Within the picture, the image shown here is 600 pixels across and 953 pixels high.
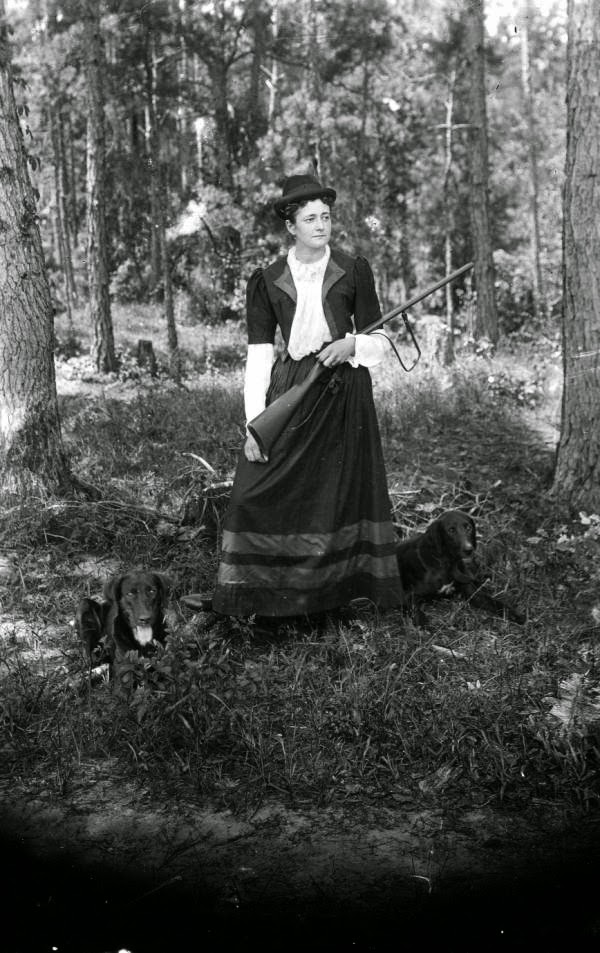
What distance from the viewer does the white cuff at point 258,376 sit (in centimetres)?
461

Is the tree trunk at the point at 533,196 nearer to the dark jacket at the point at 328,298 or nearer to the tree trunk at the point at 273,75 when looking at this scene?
the tree trunk at the point at 273,75

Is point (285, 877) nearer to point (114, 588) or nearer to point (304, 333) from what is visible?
point (114, 588)

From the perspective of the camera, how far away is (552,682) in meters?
4.27

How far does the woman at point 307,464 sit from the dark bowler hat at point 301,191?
0.31ft

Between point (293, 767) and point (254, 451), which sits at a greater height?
point (254, 451)

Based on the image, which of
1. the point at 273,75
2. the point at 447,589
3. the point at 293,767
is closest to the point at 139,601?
the point at 293,767

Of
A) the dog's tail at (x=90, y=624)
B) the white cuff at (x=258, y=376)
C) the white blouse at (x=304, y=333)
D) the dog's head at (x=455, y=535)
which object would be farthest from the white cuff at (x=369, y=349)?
the dog's tail at (x=90, y=624)

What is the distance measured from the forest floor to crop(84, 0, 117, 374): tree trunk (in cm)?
886

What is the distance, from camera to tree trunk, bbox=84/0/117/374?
14.4 metres

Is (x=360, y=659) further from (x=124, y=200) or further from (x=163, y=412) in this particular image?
(x=124, y=200)

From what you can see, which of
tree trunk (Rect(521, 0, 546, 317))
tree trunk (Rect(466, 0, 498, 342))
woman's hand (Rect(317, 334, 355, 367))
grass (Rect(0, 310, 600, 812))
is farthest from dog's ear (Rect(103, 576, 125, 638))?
tree trunk (Rect(521, 0, 546, 317))

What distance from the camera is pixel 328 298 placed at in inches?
179

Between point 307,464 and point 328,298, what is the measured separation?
848 millimetres

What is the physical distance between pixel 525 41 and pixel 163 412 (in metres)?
30.4
